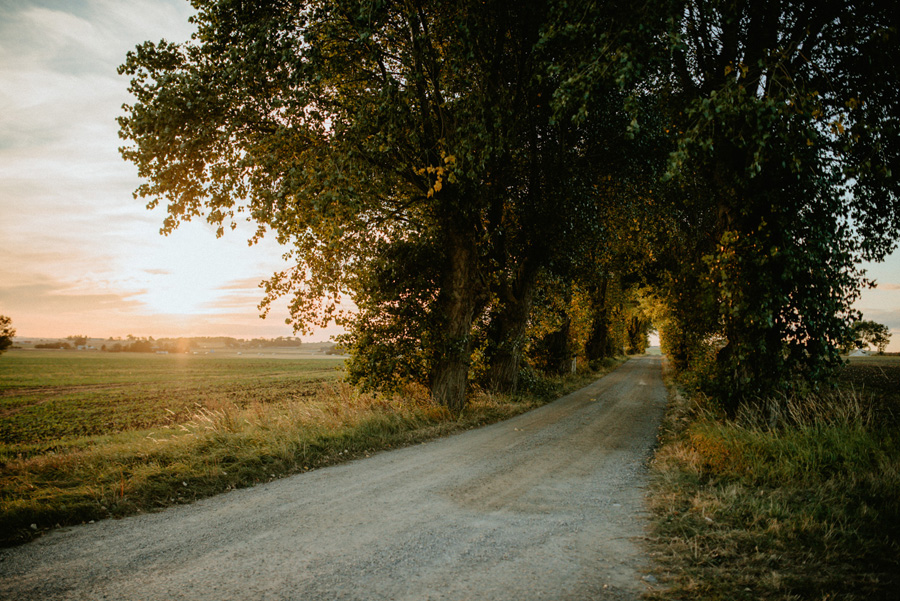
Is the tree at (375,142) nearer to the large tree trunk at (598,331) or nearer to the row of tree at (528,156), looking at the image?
the row of tree at (528,156)

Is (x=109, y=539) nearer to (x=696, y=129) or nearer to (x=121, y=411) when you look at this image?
(x=696, y=129)

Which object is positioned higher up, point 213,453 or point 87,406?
point 213,453

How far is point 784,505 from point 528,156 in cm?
1077

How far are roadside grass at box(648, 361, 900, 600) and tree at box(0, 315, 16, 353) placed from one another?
94.1m

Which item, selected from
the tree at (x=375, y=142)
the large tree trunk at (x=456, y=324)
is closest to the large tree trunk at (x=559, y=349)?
the tree at (x=375, y=142)

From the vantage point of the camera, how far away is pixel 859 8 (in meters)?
7.20

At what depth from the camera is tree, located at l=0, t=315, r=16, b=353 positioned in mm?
66688

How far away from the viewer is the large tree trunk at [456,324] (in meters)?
12.0

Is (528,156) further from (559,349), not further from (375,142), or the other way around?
(559,349)

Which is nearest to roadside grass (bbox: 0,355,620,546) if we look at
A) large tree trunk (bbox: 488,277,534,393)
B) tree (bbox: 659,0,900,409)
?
large tree trunk (bbox: 488,277,534,393)

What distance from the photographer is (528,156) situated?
13.2 metres

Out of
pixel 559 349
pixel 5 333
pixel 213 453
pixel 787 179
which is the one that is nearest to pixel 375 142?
pixel 213 453

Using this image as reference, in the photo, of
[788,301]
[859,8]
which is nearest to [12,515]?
[788,301]

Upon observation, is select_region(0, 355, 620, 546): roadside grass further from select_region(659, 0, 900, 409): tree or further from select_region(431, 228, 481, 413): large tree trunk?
select_region(659, 0, 900, 409): tree
